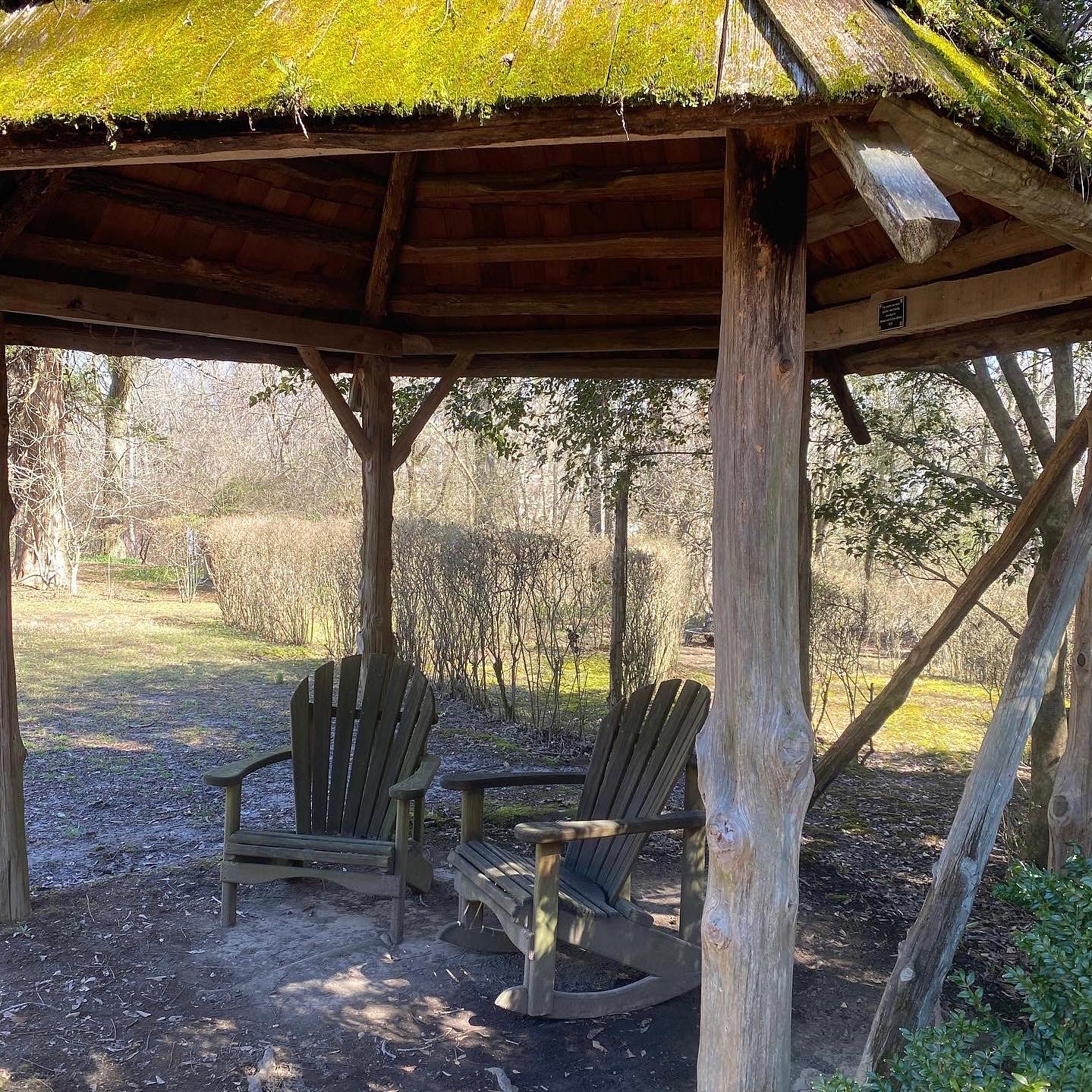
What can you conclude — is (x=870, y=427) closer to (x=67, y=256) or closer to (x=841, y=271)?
(x=841, y=271)

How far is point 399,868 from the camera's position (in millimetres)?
3797

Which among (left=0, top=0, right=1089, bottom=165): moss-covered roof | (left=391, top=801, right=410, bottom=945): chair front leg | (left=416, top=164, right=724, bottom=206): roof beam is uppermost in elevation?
(left=416, top=164, right=724, bottom=206): roof beam

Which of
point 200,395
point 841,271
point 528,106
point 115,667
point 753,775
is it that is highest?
point 200,395

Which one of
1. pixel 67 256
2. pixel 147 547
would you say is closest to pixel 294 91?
pixel 67 256

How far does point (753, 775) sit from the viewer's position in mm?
2262

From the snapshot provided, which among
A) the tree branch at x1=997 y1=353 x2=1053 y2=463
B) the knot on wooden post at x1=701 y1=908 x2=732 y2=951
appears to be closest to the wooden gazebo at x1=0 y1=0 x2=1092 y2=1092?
the knot on wooden post at x1=701 y1=908 x2=732 y2=951

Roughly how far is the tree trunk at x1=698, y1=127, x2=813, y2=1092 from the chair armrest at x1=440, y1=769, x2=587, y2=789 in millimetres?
1553

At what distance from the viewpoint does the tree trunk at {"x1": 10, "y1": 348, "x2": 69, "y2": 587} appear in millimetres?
13414

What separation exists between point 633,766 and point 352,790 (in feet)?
4.45

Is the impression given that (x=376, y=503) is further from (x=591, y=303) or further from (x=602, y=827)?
(x=602, y=827)

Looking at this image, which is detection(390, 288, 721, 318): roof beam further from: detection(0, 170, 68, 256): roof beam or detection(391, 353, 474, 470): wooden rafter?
detection(0, 170, 68, 256): roof beam

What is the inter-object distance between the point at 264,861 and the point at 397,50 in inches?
119

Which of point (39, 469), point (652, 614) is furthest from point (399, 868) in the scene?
point (39, 469)

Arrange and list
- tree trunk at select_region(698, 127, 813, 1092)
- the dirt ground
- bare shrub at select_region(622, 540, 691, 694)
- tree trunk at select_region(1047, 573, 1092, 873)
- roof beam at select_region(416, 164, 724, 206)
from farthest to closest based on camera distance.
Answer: bare shrub at select_region(622, 540, 691, 694) < roof beam at select_region(416, 164, 724, 206) < tree trunk at select_region(1047, 573, 1092, 873) < the dirt ground < tree trunk at select_region(698, 127, 813, 1092)
